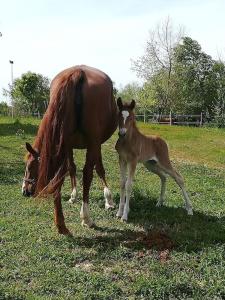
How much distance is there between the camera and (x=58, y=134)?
21.0 feet

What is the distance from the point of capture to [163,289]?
→ 4.86 metres

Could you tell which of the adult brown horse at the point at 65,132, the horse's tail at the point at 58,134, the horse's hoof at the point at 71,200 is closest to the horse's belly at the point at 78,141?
the adult brown horse at the point at 65,132

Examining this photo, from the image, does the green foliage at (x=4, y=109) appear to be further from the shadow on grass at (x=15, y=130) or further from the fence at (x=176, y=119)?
the shadow on grass at (x=15, y=130)

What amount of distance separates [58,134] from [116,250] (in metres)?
1.76

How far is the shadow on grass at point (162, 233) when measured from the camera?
6.22 meters

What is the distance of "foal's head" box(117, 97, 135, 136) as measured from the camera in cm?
747

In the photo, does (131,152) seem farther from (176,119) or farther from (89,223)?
(176,119)

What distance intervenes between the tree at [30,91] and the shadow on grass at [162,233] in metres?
58.6

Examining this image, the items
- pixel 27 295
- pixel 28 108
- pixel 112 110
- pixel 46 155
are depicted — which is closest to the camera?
pixel 27 295

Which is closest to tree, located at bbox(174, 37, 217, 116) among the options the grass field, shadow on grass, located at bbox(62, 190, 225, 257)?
the grass field

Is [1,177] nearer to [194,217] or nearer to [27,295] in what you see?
[194,217]

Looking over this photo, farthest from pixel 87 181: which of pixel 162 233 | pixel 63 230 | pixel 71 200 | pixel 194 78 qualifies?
pixel 194 78

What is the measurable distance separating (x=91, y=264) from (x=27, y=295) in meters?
1.11

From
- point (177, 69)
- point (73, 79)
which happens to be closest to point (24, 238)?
point (73, 79)
